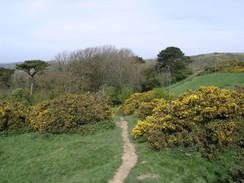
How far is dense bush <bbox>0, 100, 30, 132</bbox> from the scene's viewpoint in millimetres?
8906

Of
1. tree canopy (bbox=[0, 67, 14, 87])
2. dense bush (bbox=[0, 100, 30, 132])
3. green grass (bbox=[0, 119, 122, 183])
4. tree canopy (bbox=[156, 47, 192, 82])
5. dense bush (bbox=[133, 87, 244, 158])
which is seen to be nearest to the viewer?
→ green grass (bbox=[0, 119, 122, 183])

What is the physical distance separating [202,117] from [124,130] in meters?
3.84

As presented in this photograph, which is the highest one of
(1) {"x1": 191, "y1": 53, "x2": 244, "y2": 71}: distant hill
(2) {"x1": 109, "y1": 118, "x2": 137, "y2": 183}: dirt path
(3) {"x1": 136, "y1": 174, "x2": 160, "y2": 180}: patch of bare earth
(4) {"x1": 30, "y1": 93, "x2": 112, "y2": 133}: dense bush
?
(1) {"x1": 191, "y1": 53, "x2": 244, "y2": 71}: distant hill

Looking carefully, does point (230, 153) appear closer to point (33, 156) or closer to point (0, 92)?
point (33, 156)

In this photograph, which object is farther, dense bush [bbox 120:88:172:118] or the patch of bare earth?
dense bush [bbox 120:88:172:118]

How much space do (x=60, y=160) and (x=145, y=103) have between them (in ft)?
20.4

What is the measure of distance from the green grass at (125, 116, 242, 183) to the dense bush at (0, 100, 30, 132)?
7.47 metres

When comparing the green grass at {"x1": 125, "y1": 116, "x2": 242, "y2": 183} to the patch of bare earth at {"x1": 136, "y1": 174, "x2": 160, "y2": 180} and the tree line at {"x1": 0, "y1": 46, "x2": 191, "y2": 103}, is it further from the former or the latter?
the tree line at {"x1": 0, "y1": 46, "x2": 191, "y2": 103}

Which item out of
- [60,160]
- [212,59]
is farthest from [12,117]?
[212,59]

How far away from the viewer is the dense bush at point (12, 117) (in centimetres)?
891

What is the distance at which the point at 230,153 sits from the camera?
466 cm

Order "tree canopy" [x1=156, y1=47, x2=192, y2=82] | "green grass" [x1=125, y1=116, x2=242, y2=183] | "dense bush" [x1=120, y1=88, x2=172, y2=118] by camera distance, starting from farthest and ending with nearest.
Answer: "tree canopy" [x1=156, y1=47, x2=192, y2=82], "dense bush" [x1=120, y1=88, x2=172, y2=118], "green grass" [x1=125, y1=116, x2=242, y2=183]

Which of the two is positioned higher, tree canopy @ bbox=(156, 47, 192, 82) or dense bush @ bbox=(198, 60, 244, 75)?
tree canopy @ bbox=(156, 47, 192, 82)

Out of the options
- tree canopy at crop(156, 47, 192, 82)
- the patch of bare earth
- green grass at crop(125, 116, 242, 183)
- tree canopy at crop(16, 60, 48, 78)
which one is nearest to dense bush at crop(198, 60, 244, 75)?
tree canopy at crop(156, 47, 192, 82)
